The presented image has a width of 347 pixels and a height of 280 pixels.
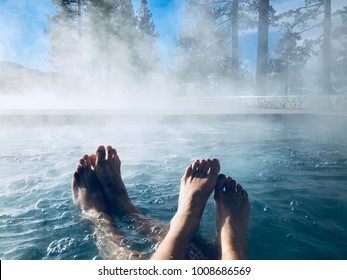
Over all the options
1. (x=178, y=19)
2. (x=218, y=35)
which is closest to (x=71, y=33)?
(x=178, y=19)

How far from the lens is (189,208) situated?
1.59 meters

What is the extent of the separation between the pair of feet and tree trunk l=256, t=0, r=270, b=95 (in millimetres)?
8706

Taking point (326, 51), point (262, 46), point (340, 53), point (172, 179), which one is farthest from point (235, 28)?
point (340, 53)

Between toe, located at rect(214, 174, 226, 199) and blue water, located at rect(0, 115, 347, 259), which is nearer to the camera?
blue water, located at rect(0, 115, 347, 259)

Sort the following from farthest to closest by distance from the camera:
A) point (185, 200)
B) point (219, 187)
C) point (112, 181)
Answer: point (112, 181) → point (219, 187) → point (185, 200)

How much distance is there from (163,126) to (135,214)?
425cm

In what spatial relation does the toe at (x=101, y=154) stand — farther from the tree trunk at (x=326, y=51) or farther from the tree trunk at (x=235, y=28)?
the tree trunk at (x=235, y=28)

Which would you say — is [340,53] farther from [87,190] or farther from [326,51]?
[87,190]

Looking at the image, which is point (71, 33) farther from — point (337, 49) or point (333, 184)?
point (337, 49)

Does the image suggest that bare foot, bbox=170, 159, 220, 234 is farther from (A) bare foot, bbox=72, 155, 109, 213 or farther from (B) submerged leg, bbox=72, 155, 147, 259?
(A) bare foot, bbox=72, 155, 109, 213

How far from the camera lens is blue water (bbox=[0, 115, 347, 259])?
1.39m

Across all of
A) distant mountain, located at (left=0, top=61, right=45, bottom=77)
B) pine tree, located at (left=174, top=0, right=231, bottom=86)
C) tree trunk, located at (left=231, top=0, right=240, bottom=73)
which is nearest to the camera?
tree trunk, located at (left=231, top=0, right=240, bottom=73)

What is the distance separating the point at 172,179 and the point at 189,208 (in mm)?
874

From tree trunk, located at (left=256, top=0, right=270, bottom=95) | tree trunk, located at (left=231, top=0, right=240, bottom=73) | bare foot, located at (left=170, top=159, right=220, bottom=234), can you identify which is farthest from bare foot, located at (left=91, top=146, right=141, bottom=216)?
tree trunk, located at (left=231, top=0, right=240, bottom=73)
